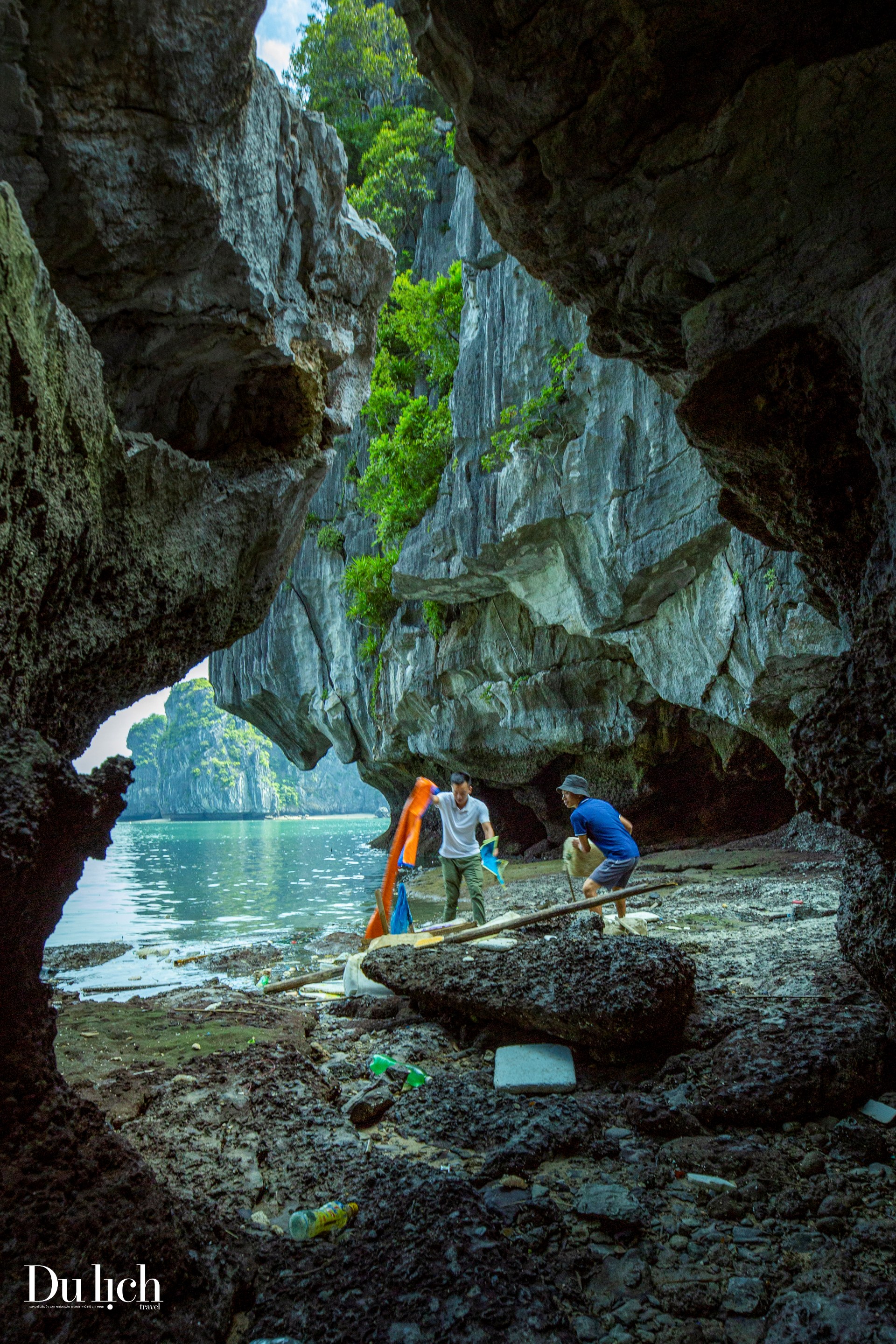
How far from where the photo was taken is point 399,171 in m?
20.2

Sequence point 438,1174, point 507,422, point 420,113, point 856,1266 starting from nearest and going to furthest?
point 856,1266
point 438,1174
point 507,422
point 420,113

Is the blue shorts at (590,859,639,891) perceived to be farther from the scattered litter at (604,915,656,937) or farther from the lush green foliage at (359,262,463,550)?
the lush green foliage at (359,262,463,550)

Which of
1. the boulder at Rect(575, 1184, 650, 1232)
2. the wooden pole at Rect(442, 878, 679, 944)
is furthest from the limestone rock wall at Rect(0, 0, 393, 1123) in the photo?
the wooden pole at Rect(442, 878, 679, 944)

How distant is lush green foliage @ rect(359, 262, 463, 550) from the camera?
56.6 ft

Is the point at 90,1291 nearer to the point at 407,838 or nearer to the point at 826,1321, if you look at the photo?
the point at 826,1321

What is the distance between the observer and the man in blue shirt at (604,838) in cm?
721

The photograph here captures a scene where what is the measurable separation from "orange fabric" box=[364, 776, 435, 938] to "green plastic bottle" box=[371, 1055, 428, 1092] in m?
3.10

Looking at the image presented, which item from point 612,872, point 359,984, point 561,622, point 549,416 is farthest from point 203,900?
point 549,416

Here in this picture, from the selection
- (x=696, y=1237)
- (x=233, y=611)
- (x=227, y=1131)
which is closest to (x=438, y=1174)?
(x=696, y=1237)

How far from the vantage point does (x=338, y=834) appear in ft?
190

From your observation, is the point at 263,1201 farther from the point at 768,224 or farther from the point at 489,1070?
the point at 768,224

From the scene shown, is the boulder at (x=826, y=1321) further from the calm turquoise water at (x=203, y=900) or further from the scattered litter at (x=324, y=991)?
the calm turquoise water at (x=203, y=900)

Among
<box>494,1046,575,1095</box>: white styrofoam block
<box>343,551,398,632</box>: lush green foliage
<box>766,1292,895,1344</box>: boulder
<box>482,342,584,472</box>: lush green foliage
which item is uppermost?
<box>482,342,584,472</box>: lush green foliage

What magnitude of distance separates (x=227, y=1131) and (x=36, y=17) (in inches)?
197
